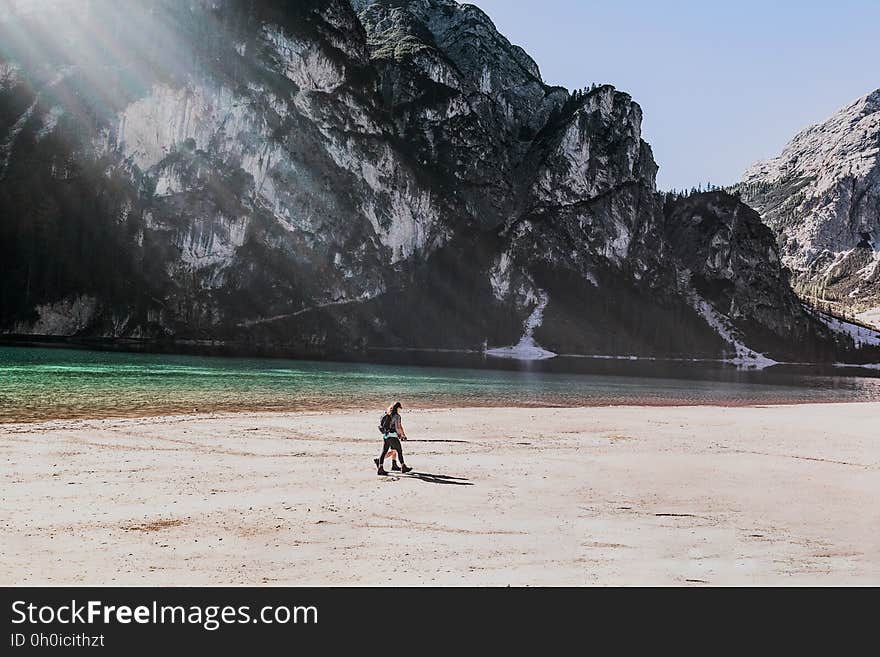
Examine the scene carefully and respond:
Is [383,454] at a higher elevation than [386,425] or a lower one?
lower

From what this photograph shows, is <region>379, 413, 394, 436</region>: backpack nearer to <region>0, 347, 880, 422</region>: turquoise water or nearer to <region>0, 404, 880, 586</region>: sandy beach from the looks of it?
<region>0, 404, 880, 586</region>: sandy beach

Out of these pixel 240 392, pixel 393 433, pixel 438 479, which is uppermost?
pixel 393 433

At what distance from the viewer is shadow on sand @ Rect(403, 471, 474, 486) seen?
2278cm

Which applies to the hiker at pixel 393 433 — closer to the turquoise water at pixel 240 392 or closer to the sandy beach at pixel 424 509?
the sandy beach at pixel 424 509

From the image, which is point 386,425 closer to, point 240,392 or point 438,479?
point 438,479

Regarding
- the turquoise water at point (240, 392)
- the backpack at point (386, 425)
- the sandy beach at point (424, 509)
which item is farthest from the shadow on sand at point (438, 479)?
the turquoise water at point (240, 392)

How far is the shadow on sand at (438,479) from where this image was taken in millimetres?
22781

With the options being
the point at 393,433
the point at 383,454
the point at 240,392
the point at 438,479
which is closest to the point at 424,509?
the point at 438,479

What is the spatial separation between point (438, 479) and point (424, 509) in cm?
463

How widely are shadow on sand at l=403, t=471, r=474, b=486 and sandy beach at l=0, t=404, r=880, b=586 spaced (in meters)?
0.12

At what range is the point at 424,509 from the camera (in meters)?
18.7
